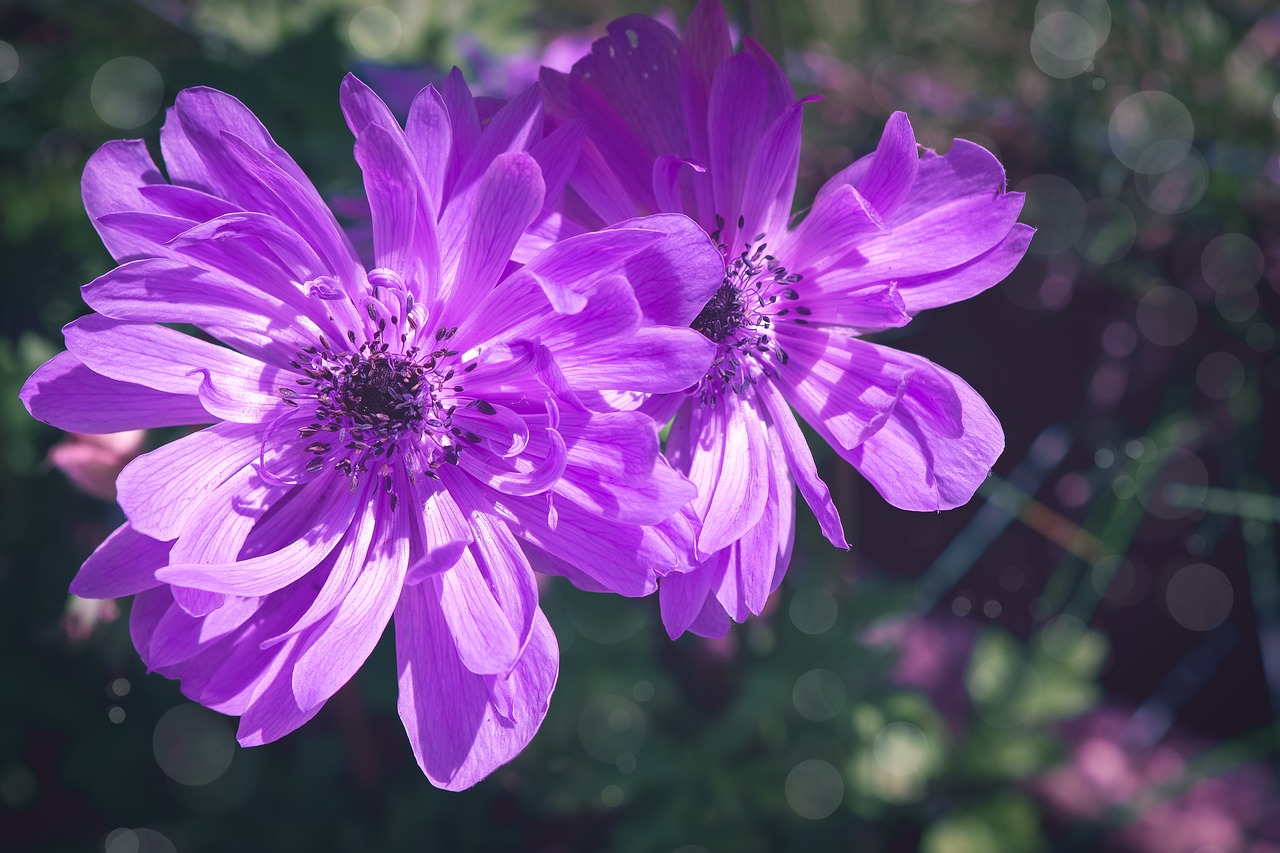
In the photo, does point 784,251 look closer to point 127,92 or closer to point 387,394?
point 387,394

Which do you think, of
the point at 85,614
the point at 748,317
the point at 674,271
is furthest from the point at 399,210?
the point at 85,614

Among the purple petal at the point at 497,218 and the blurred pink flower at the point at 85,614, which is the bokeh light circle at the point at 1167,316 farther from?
the blurred pink flower at the point at 85,614

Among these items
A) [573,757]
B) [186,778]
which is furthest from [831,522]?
[186,778]

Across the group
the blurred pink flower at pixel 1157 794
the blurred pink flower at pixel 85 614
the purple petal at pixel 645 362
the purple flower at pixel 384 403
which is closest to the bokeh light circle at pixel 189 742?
the blurred pink flower at pixel 85 614

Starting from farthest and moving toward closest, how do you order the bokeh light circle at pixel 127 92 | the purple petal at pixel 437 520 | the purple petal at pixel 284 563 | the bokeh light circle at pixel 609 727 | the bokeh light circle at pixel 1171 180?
the bokeh light circle at pixel 1171 180 → the bokeh light circle at pixel 127 92 → the bokeh light circle at pixel 609 727 → the purple petal at pixel 437 520 → the purple petal at pixel 284 563

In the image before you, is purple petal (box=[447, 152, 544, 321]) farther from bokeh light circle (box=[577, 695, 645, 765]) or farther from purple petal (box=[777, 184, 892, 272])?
bokeh light circle (box=[577, 695, 645, 765])

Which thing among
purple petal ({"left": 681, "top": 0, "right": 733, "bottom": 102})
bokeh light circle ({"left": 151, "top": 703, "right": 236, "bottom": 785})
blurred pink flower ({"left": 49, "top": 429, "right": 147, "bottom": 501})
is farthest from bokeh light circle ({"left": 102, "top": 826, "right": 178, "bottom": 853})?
purple petal ({"left": 681, "top": 0, "right": 733, "bottom": 102})

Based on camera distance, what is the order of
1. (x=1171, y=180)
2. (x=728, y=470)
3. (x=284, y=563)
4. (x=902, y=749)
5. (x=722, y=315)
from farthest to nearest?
(x=1171, y=180) → (x=902, y=749) → (x=722, y=315) → (x=728, y=470) → (x=284, y=563)
